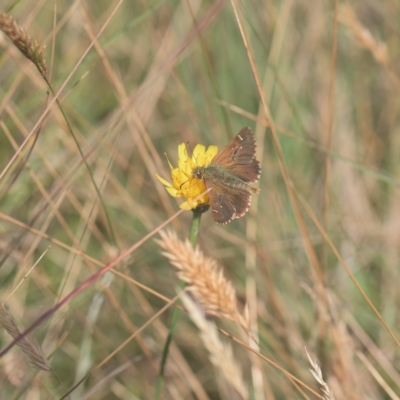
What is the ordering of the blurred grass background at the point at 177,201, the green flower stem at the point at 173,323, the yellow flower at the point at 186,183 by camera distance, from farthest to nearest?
the blurred grass background at the point at 177,201, the yellow flower at the point at 186,183, the green flower stem at the point at 173,323

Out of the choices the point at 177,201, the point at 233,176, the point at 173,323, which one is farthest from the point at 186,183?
the point at 177,201

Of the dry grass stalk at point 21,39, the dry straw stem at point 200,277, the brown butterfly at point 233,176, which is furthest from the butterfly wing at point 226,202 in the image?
the dry grass stalk at point 21,39

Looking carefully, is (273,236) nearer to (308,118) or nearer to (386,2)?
(308,118)

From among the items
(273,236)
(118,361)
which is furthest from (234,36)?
(118,361)

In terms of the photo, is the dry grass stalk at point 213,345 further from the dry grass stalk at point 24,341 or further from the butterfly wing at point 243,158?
the butterfly wing at point 243,158

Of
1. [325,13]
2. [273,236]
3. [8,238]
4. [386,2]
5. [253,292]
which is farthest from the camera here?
[325,13]

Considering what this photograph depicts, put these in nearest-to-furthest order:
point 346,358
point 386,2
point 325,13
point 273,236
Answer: point 346,358, point 273,236, point 386,2, point 325,13

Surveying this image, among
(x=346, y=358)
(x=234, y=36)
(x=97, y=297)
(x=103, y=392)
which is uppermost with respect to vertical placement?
(x=234, y=36)
